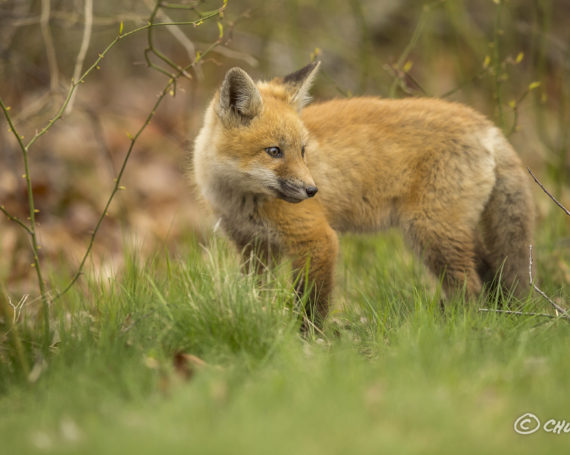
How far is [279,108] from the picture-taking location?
465 cm

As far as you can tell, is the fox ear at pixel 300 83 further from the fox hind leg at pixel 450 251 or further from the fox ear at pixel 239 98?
the fox hind leg at pixel 450 251

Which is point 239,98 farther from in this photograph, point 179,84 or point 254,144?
point 179,84

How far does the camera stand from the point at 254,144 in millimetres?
4461

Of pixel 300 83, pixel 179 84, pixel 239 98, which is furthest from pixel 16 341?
pixel 179 84

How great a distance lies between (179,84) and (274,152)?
244 inches

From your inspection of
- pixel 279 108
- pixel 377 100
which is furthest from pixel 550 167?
pixel 279 108

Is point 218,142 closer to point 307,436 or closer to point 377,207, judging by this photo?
point 377,207

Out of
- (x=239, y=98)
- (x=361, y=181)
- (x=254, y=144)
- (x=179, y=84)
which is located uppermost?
(x=239, y=98)

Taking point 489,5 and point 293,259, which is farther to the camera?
point 489,5

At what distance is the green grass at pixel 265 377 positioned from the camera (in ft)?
7.72

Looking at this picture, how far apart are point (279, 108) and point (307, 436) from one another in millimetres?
2855

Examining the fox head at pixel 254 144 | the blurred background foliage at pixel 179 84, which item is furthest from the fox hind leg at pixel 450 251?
the blurred background foliage at pixel 179 84

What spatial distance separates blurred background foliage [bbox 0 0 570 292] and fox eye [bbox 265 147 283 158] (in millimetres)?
2264

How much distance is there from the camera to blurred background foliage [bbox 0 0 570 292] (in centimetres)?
736
